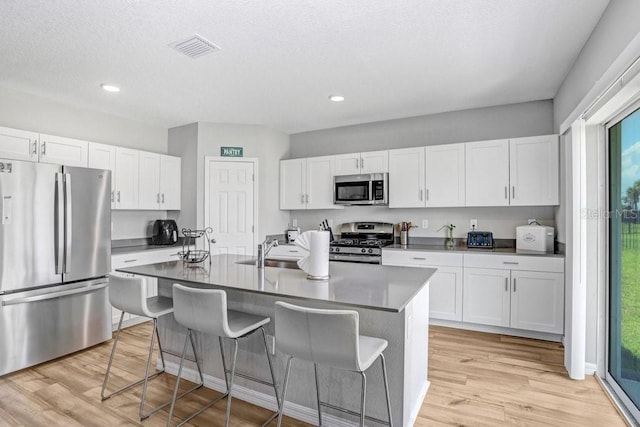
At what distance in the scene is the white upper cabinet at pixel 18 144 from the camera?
3.12m

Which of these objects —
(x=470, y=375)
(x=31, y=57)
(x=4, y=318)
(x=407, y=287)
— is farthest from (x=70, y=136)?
(x=470, y=375)

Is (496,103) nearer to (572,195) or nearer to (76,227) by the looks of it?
(572,195)

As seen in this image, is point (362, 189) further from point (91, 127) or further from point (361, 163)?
point (91, 127)

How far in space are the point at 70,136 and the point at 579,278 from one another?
5190mm

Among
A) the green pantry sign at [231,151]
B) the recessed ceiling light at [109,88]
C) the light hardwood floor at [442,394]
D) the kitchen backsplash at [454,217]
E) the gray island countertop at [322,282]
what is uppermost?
the recessed ceiling light at [109,88]

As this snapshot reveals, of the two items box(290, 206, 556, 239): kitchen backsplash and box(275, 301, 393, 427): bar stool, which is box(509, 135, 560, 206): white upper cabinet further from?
box(275, 301, 393, 427): bar stool

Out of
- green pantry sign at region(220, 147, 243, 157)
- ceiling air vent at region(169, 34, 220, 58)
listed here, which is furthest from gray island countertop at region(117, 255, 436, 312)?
green pantry sign at region(220, 147, 243, 157)

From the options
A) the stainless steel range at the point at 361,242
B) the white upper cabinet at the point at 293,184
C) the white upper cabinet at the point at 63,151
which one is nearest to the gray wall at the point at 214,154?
the white upper cabinet at the point at 293,184

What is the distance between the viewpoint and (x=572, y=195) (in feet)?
8.75

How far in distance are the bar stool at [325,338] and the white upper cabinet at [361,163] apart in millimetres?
3016

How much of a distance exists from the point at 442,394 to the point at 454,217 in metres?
2.39

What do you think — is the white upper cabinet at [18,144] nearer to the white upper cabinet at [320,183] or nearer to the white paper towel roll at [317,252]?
the white paper towel roll at [317,252]

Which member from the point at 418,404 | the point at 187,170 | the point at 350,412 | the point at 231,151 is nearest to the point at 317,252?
the point at 350,412

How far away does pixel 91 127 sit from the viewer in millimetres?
4137
